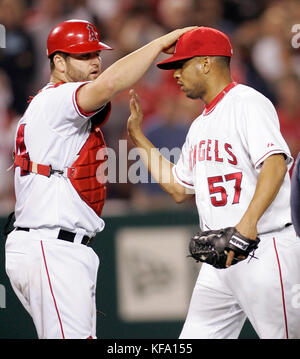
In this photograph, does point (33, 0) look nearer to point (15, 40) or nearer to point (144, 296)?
point (15, 40)

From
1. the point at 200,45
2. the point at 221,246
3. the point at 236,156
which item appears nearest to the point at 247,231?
the point at 221,246

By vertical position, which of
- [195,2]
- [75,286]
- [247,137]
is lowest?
[75,286]

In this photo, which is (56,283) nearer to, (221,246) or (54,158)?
(54,158)

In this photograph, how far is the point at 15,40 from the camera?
7.00m

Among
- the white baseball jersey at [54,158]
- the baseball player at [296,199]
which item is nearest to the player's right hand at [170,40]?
the white baseball jersey at [54,158]

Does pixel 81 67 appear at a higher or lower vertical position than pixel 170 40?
lower

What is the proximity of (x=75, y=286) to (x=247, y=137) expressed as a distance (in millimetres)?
1128

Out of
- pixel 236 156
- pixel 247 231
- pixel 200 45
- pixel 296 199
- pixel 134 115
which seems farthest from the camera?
pixel 134 115

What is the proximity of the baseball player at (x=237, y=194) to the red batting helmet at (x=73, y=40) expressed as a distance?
1.51 feet

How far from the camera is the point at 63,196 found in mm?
3553

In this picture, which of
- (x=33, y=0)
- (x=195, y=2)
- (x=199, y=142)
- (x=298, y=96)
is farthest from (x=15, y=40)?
(x=199, y=142)

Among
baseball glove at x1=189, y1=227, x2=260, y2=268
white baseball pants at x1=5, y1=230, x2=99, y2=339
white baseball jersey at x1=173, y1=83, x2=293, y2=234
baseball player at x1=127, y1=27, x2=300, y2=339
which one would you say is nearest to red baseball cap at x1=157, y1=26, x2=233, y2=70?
baseball player at x1=127, y1=27, x2=300, y2=339

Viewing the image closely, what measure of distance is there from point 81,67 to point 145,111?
2.68 meters

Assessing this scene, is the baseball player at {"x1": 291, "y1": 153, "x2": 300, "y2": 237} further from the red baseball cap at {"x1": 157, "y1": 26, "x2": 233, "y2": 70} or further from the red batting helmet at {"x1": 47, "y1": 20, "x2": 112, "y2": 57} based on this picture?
the red batting helmet at {"x1": 47, "y1": 20, "x2": 112, "y2": 57}
